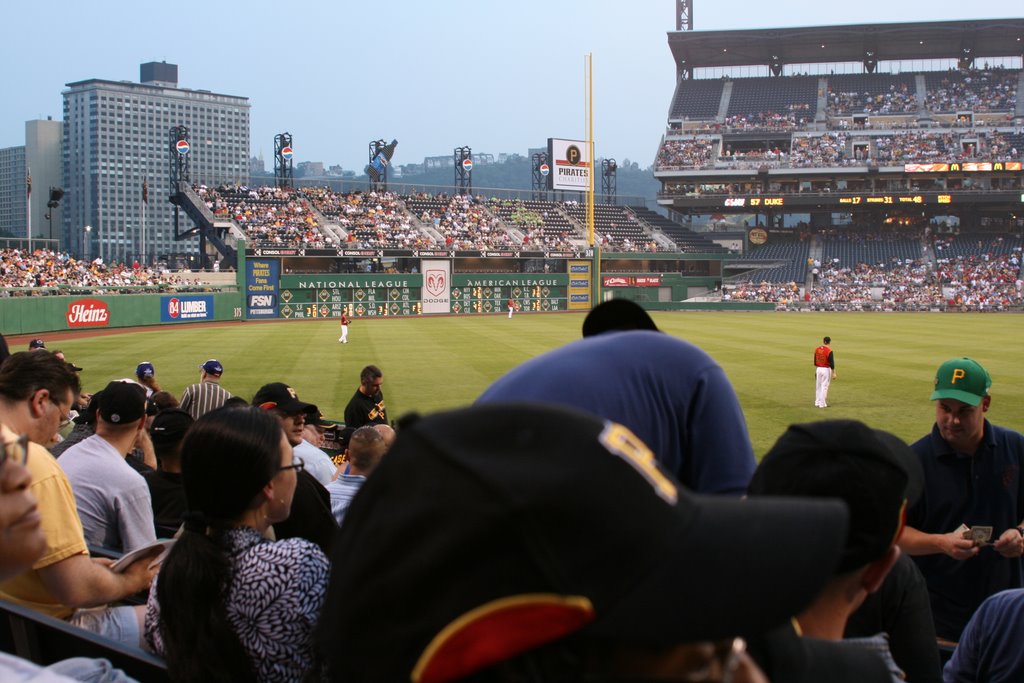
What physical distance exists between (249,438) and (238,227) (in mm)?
60227

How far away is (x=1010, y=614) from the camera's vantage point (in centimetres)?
329

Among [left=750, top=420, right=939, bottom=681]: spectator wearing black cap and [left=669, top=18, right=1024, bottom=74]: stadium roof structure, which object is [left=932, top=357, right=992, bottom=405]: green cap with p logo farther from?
[left=669, top=18, right=1024, bottom=74]: stadium roof structure

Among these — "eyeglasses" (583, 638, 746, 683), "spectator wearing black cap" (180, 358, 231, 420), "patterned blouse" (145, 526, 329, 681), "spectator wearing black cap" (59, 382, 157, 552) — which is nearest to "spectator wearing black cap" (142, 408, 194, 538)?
"spectator wearing black cap" (59, 382, 157, 552)

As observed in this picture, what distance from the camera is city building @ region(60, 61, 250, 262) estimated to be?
426ft

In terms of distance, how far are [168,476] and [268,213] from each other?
60657mm

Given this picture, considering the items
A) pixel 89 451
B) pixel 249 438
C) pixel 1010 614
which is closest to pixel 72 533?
pixel 249 438

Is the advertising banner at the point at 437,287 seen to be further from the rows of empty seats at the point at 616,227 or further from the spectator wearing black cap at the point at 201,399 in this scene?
the spectator wearing black cap at the point at 201,399

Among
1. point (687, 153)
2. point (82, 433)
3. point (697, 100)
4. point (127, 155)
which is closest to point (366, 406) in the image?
point (82, 433)

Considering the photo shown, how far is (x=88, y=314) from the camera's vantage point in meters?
39.7

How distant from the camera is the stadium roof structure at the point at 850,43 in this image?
8112 centimetres

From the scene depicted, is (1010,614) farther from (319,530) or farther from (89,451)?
(89,451)

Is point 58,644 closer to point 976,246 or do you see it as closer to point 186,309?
point 186,309

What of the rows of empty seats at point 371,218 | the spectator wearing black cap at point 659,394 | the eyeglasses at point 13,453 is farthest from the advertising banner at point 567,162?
the eyeglasses at point 13,453

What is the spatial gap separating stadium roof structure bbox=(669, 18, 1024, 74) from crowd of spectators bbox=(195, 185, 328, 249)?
1626 inches
